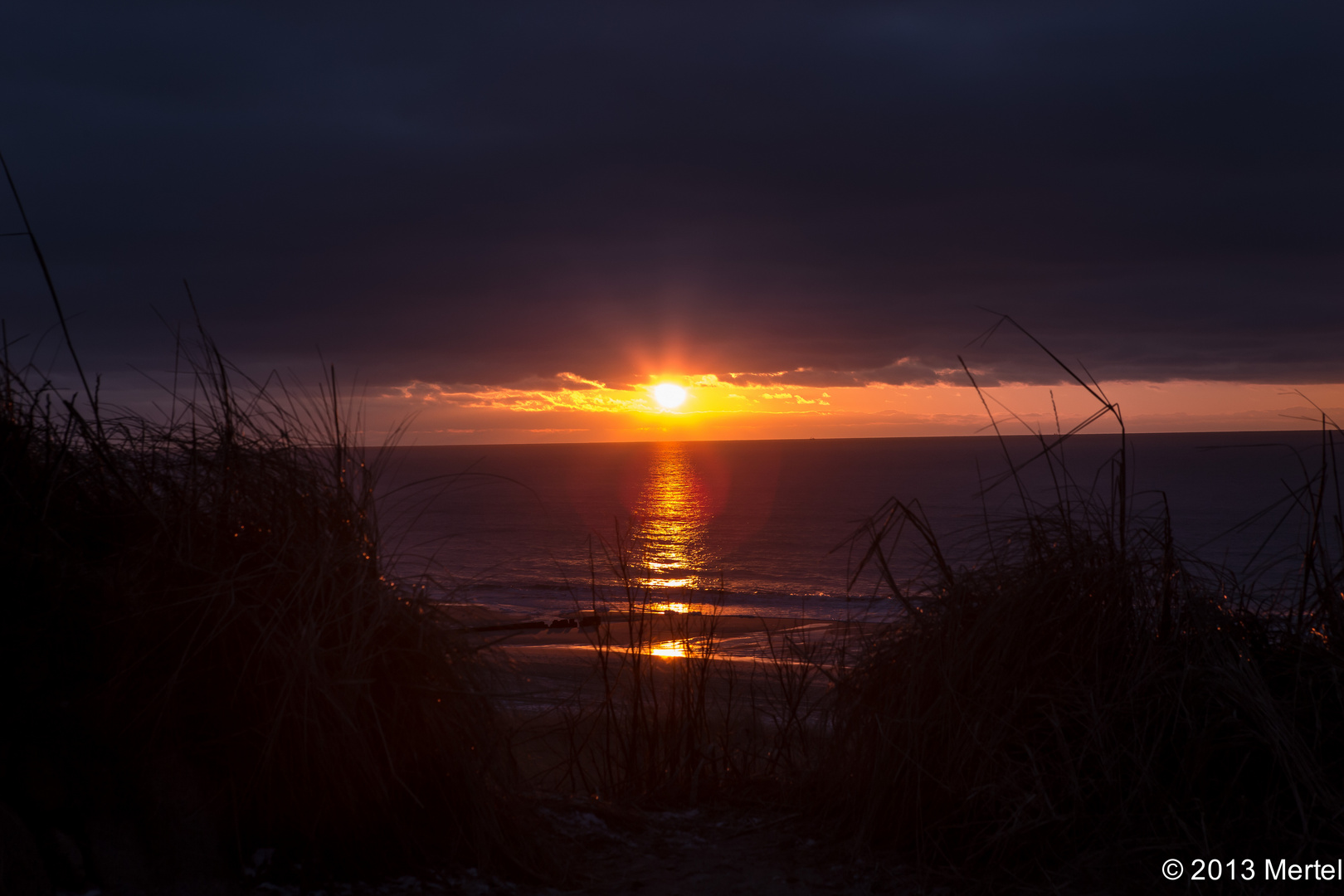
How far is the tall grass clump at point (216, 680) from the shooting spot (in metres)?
2.88

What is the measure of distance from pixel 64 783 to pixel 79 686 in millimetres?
341

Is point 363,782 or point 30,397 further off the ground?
point 30,397

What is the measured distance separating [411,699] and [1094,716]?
2.82m

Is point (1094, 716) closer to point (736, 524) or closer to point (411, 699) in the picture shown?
point (411, 699)

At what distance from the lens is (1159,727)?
352 cm

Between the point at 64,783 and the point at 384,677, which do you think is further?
the point at 384,677

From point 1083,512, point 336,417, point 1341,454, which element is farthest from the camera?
point 1341,454

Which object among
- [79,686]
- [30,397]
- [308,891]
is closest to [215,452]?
[30,397]

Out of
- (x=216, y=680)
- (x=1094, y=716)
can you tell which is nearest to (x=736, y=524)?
(x=1094, y=716)

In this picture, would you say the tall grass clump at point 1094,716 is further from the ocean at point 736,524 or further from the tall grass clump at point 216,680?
the tall grass clump at point 216,680

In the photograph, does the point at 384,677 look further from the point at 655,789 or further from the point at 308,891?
the point at 655,789

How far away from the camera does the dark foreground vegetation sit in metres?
2.95

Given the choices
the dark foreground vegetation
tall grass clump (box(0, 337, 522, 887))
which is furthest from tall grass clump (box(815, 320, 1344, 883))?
tall grass clump (box(0, 337, 522, 887))

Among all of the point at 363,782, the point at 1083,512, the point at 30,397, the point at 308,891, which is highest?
the point at 30,397
